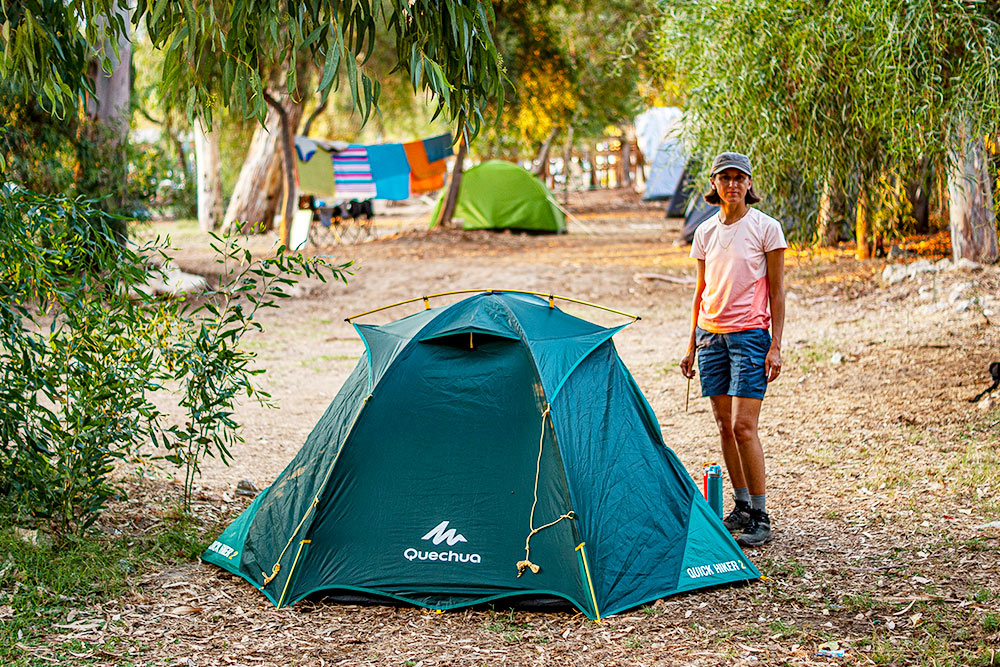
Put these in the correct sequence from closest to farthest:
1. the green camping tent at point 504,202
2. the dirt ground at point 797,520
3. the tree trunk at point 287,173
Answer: the dirt ground at point 797,520
the tree trunk at point 287,173
the green camping tent at point 504,202

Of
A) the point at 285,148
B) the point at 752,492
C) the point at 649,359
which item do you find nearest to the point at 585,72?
the point at 285,148

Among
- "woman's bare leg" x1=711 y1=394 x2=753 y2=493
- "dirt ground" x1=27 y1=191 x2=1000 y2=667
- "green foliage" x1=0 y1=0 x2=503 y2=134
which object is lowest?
"dirt ground" x1=27 y1=191 x2=1000 y2=667

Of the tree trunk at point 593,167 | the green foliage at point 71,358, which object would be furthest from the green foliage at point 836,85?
the tree trunk at point 593,167

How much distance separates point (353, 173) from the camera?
16.9 m

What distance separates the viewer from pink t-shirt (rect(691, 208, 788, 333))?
4.28 metres

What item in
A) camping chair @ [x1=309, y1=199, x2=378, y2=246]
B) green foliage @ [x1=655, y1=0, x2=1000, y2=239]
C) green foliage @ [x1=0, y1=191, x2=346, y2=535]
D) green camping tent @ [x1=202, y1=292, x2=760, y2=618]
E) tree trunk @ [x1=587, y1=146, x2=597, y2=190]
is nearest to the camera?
green camping tent @ [x1=202, y1=292, x2=760, y2=618]

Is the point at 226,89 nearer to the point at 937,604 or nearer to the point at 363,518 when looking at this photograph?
the point at 363,518

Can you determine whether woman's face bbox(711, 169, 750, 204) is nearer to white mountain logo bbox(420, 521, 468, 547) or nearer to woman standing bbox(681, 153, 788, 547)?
woman standing bbox(681, 153, 788, 547)

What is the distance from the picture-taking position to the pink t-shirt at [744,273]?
14.0 feet

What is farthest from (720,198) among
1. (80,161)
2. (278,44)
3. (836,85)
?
(80,161)

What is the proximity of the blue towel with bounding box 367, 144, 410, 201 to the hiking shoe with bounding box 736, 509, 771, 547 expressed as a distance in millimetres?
13226

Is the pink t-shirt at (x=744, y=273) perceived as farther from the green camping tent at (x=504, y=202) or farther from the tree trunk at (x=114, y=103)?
the green camping tent at (x=504, y=202)

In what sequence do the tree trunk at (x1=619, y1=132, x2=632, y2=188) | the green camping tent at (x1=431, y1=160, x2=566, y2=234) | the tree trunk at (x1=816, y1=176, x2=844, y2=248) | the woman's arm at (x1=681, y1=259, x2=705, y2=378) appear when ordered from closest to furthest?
1. the woman's arm at (x1=681, y1=259, x2=705, y2=378)
2. the tree trunk at (x1=816, y1=176, x2=844, y2=248)
3. the green camping tent at (x1=431, y1=160, x2=566, y2=234)
4. the tree trunk at (x1=619, y1=132, x2=632, y2=188)

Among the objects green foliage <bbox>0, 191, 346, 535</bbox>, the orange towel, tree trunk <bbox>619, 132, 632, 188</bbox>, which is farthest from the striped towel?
tree trunk <bbox>619, 132, 632, 188</bbox>
